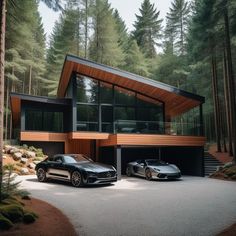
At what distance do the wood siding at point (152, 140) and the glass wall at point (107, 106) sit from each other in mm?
1946

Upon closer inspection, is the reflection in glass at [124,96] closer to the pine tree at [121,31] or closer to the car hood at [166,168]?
the car hood at [166,168]

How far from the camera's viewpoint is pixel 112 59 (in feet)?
93.6

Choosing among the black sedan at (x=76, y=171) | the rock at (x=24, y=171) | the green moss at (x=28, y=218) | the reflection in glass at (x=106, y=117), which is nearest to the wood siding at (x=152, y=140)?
the reflection in glass at (x=106, y=117)

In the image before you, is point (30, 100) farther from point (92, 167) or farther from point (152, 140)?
point (92, 167)

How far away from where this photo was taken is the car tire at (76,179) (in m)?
11.1

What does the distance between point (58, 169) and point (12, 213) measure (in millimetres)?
6856

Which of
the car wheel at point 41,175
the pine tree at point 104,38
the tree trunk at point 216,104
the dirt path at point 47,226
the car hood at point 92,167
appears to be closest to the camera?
the dirt path at point 47,226

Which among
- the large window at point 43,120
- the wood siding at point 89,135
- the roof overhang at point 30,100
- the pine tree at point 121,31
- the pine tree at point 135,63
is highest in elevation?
the pine tree at point 121,31

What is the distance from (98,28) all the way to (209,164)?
18335 millimetres

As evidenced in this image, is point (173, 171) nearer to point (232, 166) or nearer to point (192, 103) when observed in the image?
point (232, 166)

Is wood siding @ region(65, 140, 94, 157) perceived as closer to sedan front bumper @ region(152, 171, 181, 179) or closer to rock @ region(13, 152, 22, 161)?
rock @ region(13, 152, 22, 161)

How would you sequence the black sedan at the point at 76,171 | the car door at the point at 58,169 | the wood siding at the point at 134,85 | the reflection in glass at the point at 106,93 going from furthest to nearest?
the reflection in glass at the point at 106,93 → the wood siding at the point at 134,85 → the car door at the point at 58,169 → the black sedan at the point at 76,171

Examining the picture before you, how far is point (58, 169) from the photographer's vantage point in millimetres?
11969

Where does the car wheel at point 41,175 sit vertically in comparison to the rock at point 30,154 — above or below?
below
